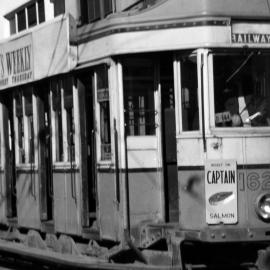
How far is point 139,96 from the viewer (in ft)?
31.1

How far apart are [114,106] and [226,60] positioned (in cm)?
132

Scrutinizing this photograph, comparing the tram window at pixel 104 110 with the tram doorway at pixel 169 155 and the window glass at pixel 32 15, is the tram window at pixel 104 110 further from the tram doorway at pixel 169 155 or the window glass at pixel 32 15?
the window glass at pixel 32 15

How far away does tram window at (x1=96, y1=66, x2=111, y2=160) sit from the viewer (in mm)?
9719

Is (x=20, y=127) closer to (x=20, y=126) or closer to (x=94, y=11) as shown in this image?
(x=20, y=126)

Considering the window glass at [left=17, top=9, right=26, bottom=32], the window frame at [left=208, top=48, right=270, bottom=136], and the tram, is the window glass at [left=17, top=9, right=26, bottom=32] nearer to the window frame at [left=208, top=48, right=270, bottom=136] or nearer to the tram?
the tram

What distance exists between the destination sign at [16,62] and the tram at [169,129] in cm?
81

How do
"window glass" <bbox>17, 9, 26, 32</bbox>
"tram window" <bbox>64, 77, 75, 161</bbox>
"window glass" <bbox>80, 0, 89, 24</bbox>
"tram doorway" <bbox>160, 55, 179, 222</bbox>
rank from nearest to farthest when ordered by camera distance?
"tram doorway" <bbox>160, 55, 179, 222</bbox> < "tram window" <bbox>64, 77, 75, 161</bbox> < "window glass" <bbox>80, 0, 89, 24</bbox> < "window glass" <bbox>17, 9, 26, 32</bbox>

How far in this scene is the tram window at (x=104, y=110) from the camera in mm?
9719

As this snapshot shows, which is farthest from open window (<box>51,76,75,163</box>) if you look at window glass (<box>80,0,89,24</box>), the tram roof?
the tram roof

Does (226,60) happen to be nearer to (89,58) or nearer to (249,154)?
(249,154)

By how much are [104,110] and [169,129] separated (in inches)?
32.8

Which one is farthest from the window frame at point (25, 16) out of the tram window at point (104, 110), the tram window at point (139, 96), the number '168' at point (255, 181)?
the number '168' at point (255, 181)

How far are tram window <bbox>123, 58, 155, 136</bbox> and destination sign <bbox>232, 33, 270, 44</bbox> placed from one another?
3.43 ft

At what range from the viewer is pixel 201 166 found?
8.80 meters
